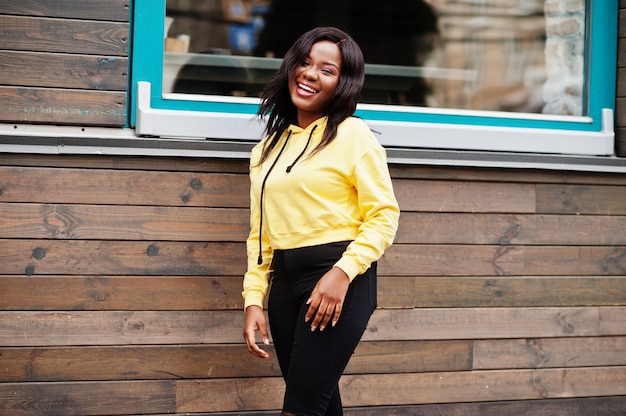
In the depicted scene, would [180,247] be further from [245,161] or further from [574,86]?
[574,86]

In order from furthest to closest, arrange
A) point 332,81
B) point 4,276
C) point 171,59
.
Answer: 1. point 171,59
2. point 4,276
3. point 332,81

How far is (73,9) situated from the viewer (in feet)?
10.6

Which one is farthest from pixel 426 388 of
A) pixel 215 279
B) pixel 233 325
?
pixel 215 279

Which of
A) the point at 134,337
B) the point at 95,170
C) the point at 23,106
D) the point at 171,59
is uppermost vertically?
the point at 171,59

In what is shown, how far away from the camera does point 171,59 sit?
11.7 ft

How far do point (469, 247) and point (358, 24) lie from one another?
124 centimetres

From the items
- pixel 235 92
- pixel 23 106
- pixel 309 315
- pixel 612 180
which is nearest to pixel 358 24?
pixel 235 92

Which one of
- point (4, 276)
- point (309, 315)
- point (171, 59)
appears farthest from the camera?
point (171, 59)

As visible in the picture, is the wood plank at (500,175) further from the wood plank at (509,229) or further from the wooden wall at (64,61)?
the wooden wall at (64,61)

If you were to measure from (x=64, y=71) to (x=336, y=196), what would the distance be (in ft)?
4.17

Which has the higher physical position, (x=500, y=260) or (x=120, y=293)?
(x=500, y=260)

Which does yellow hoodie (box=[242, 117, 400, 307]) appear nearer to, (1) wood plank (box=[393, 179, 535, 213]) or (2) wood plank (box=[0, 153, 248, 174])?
(2) wood plank (box=[0, 153, 248, 174])

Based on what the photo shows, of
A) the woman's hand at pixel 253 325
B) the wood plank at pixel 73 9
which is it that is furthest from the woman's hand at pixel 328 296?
the wood plank at pixel 73 9

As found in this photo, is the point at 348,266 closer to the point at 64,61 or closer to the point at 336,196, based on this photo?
A: the point at 336,196
